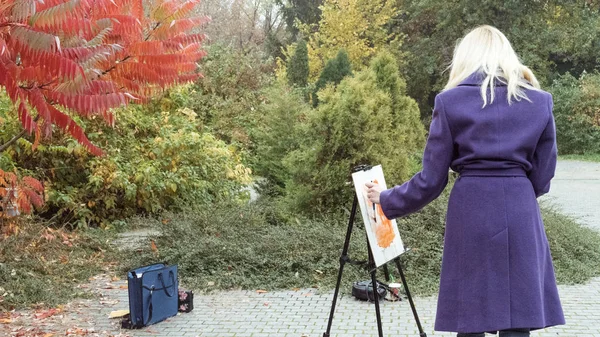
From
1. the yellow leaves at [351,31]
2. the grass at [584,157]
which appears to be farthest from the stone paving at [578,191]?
the yellow leaves at [351,31]

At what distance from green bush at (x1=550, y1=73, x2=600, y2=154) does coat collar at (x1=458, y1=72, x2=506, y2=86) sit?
2565cm

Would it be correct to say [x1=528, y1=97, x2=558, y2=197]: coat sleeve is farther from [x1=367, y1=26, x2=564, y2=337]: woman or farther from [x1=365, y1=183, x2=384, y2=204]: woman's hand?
[x1=365, y1=183, x2=384, y2=204]: woman's hand

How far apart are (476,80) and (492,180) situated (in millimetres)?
457

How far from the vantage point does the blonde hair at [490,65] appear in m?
2.79

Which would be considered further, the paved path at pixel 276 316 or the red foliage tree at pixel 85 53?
the paved path at pixel 276 316

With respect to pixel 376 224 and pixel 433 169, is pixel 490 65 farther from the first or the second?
pixel 376 224

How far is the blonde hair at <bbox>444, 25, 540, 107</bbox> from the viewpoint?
2.79 m

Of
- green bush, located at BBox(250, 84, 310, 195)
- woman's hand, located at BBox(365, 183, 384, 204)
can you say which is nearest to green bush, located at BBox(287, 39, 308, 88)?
green bush, located at BBox(250, 84, 310, 195)

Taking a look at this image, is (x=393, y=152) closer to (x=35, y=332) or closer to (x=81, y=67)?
(x=35, y=332)

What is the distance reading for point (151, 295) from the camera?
542 centimetres

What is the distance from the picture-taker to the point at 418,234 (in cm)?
750

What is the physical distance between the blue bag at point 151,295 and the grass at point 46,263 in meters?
1.14

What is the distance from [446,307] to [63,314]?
4071mm

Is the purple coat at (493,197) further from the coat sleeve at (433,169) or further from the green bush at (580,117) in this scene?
the green bush at (580,117)
